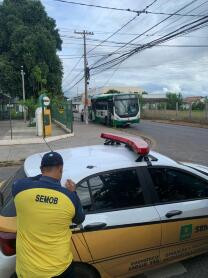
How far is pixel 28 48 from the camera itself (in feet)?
154

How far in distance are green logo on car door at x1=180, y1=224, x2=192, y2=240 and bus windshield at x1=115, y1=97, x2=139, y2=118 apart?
30838mm

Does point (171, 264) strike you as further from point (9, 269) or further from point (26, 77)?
point (26, 77)

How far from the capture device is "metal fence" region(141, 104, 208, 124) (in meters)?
38.7

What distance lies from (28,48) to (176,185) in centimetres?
4495

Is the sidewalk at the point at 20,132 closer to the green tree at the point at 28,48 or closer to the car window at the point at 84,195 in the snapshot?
the green tree at the point at 28,48

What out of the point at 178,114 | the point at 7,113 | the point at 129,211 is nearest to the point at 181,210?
the point at 129,211

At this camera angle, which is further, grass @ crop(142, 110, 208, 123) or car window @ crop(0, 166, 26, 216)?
grass @ crop(142, 110, 208, 123)

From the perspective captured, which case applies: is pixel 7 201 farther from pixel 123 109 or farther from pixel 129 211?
pixel 123 109

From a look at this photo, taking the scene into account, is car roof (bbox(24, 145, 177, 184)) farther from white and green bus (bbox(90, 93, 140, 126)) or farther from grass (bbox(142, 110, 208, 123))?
grass (bbox(142, 110, 208, 123))

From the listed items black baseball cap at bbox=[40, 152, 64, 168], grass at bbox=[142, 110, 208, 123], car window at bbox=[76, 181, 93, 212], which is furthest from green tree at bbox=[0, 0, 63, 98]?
black baseball cap at bbox=[40, 152, 64, 168]

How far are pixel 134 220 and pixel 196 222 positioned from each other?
863 millimetres

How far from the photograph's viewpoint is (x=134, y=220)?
389 centimetres

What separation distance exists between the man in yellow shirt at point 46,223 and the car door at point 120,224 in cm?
74

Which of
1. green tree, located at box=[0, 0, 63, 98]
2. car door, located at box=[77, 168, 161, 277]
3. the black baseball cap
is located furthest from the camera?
green tree, located at box=[0, 0, 63, 98]
